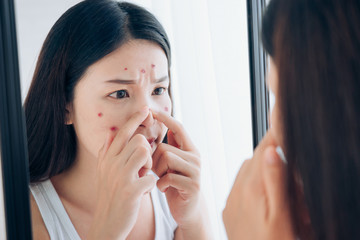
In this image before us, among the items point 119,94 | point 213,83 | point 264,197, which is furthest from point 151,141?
point 264,197

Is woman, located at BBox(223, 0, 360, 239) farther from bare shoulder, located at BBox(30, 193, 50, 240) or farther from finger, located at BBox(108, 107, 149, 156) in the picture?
bare shoulder, located at BBox(30, 193, 50, 240)

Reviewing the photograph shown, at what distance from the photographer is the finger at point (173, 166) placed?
2.21 ft

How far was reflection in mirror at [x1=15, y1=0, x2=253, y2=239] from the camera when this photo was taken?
2.48 ft

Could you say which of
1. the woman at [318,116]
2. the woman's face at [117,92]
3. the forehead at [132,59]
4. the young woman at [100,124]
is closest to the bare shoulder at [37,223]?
the young woman at [100,124]

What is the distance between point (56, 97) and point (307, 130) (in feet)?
1.48

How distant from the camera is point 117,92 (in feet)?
2.05

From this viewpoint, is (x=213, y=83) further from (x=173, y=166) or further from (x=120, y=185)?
(x=120, y=185)

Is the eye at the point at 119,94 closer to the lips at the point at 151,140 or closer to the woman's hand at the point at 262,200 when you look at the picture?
the lips at the point at 151,140

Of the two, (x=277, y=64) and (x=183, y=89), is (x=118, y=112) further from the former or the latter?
(x=277, y=64)

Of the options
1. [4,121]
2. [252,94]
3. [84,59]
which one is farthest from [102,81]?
[252,94]

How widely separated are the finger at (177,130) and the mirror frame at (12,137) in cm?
23

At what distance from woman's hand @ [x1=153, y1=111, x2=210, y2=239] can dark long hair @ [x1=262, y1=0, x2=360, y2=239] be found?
0.34m

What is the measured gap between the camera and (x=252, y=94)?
754 mm

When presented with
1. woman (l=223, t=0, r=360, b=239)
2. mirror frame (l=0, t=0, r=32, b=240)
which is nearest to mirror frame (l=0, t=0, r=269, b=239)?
mirror frame (l=0, t=0, r=32, b=240)
